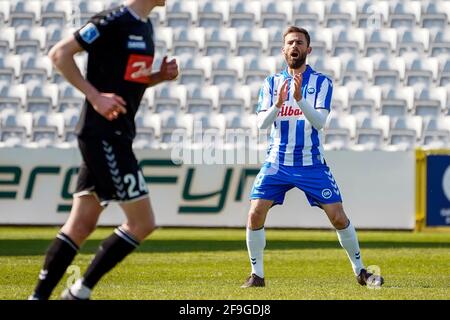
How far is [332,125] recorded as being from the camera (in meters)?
20.5

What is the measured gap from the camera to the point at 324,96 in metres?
9.03

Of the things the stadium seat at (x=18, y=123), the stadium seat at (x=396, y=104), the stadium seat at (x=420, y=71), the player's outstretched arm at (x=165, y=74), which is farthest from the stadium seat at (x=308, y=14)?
the player's outstretched arm at (x=165, y=74)

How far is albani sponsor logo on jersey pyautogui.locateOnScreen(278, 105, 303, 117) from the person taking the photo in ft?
30.0

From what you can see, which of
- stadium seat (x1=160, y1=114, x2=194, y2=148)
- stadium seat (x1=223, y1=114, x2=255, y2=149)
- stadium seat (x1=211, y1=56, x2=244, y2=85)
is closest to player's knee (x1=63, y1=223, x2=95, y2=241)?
stadium seat (x1=223, y1=114, x2=255, y2=149)

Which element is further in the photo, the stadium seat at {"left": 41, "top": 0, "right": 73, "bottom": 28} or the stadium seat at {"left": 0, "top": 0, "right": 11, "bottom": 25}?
the stadium seat at {"left": 0, "top": 0, "right": 11, "bottom": 25}

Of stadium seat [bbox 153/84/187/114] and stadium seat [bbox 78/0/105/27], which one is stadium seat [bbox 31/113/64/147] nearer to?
stadium seat [bbox 153/84/187/114]

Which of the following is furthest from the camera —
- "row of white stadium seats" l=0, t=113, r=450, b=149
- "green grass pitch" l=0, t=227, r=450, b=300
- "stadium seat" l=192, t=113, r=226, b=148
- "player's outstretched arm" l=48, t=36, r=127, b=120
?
"row of white stadium seats" l=0, t=113, r=450, b=149

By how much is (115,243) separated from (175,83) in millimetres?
15254

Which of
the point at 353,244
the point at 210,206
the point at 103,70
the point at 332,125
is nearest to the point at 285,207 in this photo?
the point at 210,206

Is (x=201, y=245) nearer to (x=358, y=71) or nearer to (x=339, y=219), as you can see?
(x=339, y=219)

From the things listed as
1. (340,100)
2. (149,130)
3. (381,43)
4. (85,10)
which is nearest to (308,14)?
(381,43)

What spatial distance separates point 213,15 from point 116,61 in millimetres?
16312

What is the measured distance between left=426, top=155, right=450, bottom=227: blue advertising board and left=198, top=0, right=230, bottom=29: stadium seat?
250 inches

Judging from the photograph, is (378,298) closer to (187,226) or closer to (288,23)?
(187,226)
